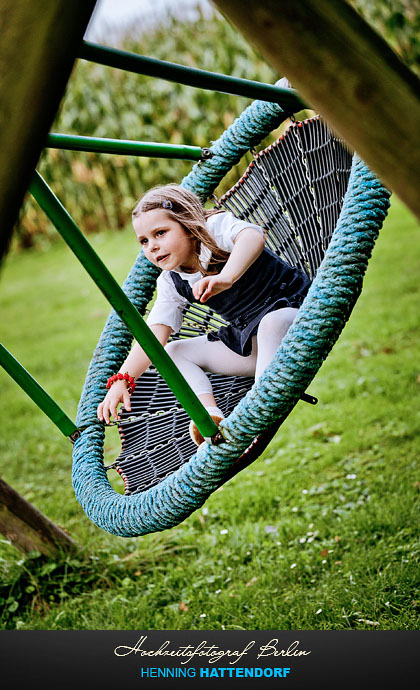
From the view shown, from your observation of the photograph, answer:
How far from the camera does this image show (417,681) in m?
1.52

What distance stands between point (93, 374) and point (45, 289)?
12.2ft

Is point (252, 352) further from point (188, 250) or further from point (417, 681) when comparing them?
point (417, 681)

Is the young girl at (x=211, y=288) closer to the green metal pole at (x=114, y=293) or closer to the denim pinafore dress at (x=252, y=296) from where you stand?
the denim pinafore dress at (x=252, y=296)

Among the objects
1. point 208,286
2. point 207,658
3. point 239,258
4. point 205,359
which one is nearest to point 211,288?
point 208,286

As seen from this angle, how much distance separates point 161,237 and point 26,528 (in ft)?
3.12

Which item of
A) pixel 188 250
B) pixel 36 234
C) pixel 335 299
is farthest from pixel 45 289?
pixel 335 299

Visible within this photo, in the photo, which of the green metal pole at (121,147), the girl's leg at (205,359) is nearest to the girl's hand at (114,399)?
the girl's leg at (205,359)

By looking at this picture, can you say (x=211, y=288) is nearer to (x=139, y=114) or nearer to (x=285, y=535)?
(x=285, y=535)

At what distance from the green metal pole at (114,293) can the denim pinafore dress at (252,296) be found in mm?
290

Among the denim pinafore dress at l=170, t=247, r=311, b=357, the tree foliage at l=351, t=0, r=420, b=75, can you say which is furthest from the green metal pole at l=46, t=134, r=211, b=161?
the tree foliage at l=351, t=0, r=420, b=75

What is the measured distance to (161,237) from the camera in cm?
116

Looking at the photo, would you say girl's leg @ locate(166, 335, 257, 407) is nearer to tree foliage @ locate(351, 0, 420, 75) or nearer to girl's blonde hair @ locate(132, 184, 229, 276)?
girl's blonde hair @ locate(132, 184, 229, 276)

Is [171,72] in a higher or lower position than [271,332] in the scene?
higher

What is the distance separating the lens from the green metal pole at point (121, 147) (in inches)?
43.1
